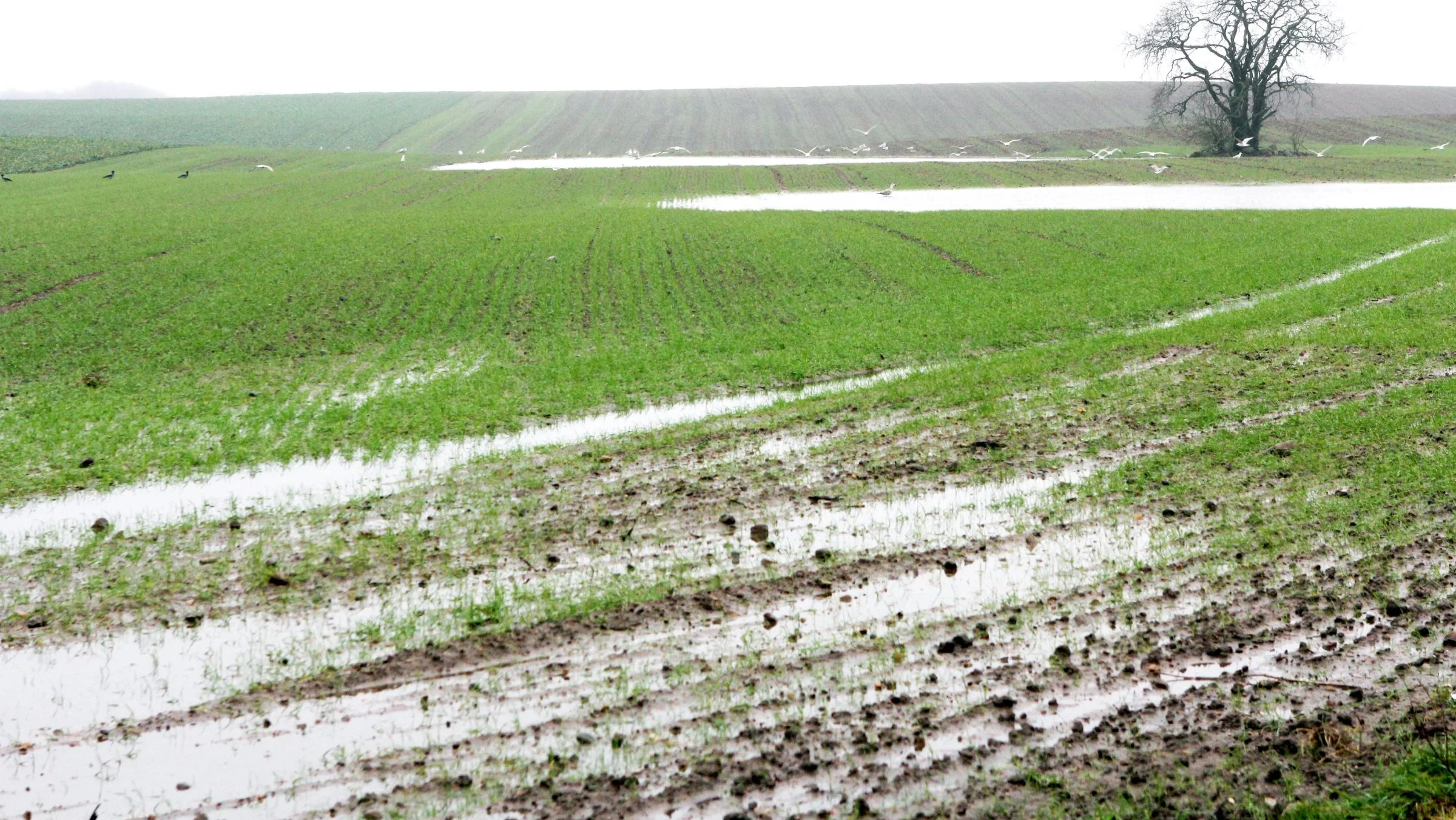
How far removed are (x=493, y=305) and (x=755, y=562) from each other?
631 inches

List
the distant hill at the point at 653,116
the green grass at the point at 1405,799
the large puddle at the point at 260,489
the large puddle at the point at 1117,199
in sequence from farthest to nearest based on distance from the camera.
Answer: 1. the distant hill at the point at 653,116
2. the large puddle at the point at 1117,199
3. the large puddle at the point at 260,489
4. the green grass at the point at 1405,799

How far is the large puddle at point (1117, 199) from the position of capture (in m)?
42.1

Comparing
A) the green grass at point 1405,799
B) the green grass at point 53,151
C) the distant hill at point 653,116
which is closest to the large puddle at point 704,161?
the distant hill at point 653,116

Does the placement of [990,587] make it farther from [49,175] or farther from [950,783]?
[49,175]

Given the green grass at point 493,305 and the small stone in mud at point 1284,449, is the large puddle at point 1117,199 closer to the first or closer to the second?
the green grass at point 493,305

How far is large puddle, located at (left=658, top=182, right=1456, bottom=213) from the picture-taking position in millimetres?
42094

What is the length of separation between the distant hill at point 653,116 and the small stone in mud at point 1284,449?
80806 millimetres

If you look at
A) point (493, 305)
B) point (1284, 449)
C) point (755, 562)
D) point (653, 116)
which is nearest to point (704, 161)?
point (653, 116)

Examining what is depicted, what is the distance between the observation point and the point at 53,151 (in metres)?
75.1

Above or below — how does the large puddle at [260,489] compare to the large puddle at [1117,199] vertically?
below

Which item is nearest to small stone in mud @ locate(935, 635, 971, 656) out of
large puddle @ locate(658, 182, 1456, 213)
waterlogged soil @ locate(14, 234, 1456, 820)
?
waterlogged soil @ locate(14, 234, 1456, 820)

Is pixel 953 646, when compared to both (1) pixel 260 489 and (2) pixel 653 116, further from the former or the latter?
(2) pixel 653 116

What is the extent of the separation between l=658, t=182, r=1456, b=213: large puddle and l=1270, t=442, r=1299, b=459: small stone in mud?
30252 millimetres

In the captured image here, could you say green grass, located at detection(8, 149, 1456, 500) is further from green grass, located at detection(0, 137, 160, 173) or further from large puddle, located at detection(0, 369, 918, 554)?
green grass, located at detection(0, 137, 160, 173)
